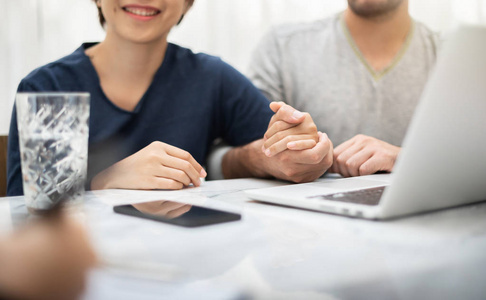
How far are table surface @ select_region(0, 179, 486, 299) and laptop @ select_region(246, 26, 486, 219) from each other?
2 cm

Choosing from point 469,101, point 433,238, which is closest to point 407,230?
point 433,238

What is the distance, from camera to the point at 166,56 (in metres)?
1.45

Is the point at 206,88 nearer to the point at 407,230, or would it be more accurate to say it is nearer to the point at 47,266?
the point at 407,230

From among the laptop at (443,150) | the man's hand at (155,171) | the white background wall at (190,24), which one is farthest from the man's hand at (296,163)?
the white background wall at (190,24)

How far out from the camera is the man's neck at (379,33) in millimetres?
1769

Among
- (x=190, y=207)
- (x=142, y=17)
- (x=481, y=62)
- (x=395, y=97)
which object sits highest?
(x=481, y=62)

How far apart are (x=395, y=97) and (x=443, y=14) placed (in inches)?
49.4

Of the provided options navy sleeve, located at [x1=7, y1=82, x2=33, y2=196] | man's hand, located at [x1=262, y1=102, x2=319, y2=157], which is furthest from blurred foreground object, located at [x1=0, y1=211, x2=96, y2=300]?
navy sleeve, located at [x1=7, y1=82, x2=33, y2=196]

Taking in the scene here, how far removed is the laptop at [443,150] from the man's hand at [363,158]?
42cm

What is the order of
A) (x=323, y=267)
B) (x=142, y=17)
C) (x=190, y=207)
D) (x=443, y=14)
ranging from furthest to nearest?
1. (x=443, y=14)
2. (x=142, y=17)
3. (x=190, y=207)
4. (x=323, y=267)

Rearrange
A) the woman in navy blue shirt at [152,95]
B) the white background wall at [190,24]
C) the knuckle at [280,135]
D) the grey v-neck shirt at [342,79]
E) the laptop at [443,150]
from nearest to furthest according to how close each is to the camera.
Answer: the laptop at [443,150], the knuckle at [280,135], the woman in navy blue shirt at [152,95], the grey v-neck shirt at [342,79], the white background wall at [190,24]

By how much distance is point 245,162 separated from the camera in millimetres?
1280

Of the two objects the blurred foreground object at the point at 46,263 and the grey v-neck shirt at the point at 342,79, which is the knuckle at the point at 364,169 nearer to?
the grey v-neck shirt at the point at 342,79

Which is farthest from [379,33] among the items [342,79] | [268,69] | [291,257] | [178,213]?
[291,257]
